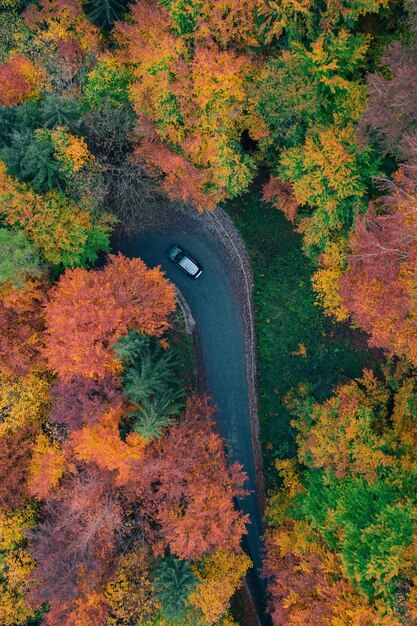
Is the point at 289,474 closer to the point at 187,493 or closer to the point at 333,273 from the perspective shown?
the point at 187,493

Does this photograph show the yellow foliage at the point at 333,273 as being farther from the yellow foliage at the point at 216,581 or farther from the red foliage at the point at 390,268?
the yellow foliage at the point at 216,581

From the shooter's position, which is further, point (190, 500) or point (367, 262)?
point (190, 500)

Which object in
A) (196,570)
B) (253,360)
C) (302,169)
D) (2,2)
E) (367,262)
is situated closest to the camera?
(367,262)

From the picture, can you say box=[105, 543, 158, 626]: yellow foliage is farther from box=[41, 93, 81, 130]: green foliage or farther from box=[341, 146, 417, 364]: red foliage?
box=[41, 93, 81, 130]: green foliage

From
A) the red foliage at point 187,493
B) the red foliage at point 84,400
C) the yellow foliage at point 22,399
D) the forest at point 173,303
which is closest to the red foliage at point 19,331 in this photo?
the forest at point 173,303

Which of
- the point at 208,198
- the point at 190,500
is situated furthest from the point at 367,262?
the point at 190,500

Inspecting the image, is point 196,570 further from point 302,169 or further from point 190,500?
point 302,169

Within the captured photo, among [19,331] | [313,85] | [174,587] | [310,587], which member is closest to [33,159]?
[19,331]

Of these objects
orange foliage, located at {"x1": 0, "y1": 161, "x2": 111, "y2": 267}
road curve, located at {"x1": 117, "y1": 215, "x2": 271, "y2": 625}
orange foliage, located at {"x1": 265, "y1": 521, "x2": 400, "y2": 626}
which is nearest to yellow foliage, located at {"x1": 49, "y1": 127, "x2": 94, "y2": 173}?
orange foliage, located at {"x1": 0, "y1": 161, "x2": 111, "y2": 267}
